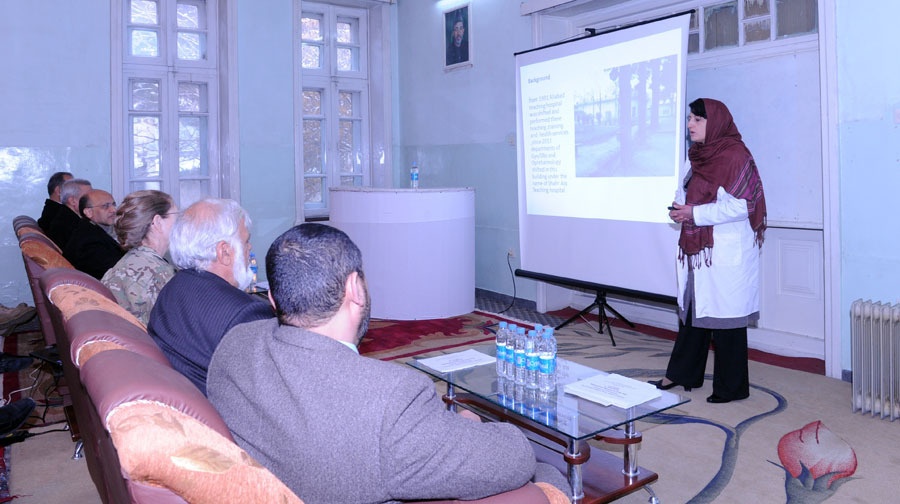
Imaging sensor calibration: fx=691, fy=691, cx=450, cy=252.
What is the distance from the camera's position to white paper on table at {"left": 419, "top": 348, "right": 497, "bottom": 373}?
2777 mm

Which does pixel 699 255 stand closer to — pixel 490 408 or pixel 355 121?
pixel 490 408

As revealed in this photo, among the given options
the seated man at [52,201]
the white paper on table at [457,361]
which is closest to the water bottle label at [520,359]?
the white paper on table at [457,361]

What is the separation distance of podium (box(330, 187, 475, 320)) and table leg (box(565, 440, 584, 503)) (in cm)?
342

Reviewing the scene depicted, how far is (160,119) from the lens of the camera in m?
6.51

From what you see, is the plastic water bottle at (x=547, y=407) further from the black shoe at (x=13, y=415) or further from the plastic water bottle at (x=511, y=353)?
the black shoe at (x=13, y=415)

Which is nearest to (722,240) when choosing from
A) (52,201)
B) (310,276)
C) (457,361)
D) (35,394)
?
(457,361)

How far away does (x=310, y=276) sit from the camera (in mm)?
1312

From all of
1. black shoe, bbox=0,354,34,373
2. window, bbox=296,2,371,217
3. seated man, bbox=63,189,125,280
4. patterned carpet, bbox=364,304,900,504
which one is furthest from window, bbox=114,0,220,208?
patterned carpet, bbox=364,304,900,504

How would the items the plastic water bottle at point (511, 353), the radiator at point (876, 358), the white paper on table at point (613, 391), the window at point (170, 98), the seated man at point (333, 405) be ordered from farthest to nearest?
the window at point (170, 98) < the radiator at point (876, 358) < the plastic water bottle at point (511, 353) < the white paper on table at point (613, 391) < the seated man at point (333, 405)

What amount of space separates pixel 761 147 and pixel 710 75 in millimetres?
622

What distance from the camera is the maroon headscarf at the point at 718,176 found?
135 inches

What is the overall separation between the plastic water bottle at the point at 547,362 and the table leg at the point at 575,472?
37 centimetres

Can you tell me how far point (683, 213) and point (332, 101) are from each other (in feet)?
15.6

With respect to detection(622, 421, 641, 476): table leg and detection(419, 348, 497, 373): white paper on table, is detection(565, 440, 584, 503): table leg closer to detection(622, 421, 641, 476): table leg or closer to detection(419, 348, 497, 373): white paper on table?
detection(622, 421, 641, 476): table leg
